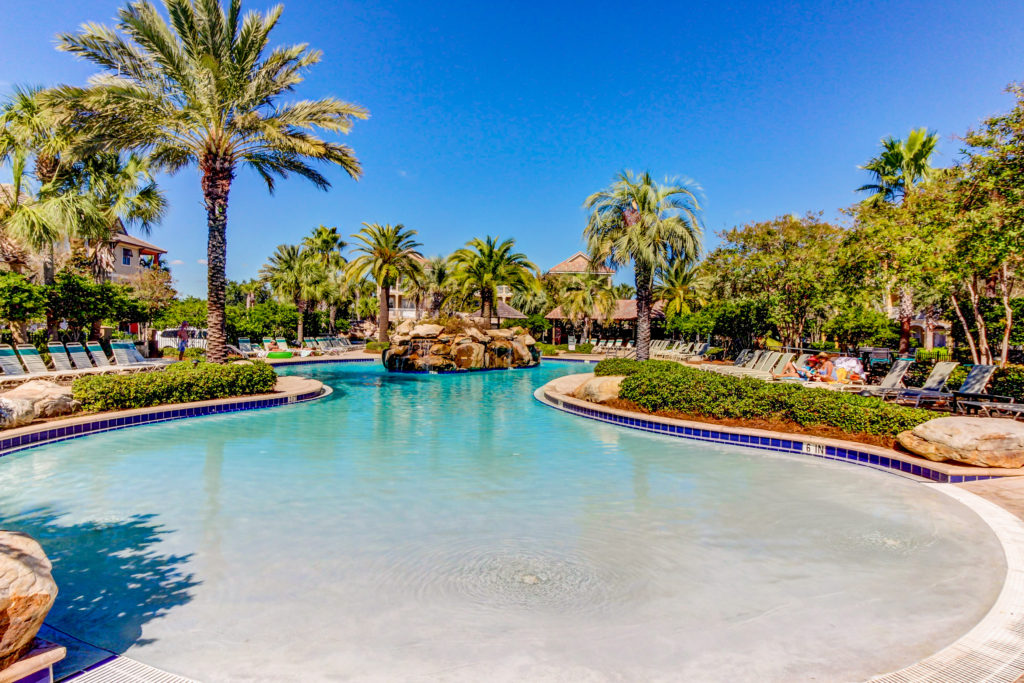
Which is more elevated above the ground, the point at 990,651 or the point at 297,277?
the point at 297,277

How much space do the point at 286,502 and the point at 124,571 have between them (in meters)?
2.08

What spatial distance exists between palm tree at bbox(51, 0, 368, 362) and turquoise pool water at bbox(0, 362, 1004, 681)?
29.5 feet

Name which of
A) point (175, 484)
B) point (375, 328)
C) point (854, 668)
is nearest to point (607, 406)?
point (175, 484)

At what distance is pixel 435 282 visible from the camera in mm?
53469

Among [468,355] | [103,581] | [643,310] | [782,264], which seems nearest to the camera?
[103,581]

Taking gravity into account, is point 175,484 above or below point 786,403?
below

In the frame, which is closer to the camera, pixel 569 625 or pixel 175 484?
pixel 569 625

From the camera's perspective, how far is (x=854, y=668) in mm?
3572

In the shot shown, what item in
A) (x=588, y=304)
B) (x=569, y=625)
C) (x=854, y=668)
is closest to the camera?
(x=854, y=668)

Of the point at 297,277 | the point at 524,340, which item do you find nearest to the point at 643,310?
the point at 524,340

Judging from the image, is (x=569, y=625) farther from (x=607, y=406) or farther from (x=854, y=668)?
(x=607, y=406)

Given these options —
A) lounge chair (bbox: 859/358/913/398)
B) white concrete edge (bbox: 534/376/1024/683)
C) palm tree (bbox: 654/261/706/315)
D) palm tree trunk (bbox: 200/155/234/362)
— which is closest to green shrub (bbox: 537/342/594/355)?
palm tree (bbox: 654/261/706/315)

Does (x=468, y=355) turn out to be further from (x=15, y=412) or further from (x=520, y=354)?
(x=15, y=412)

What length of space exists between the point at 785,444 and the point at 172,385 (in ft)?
41.1
